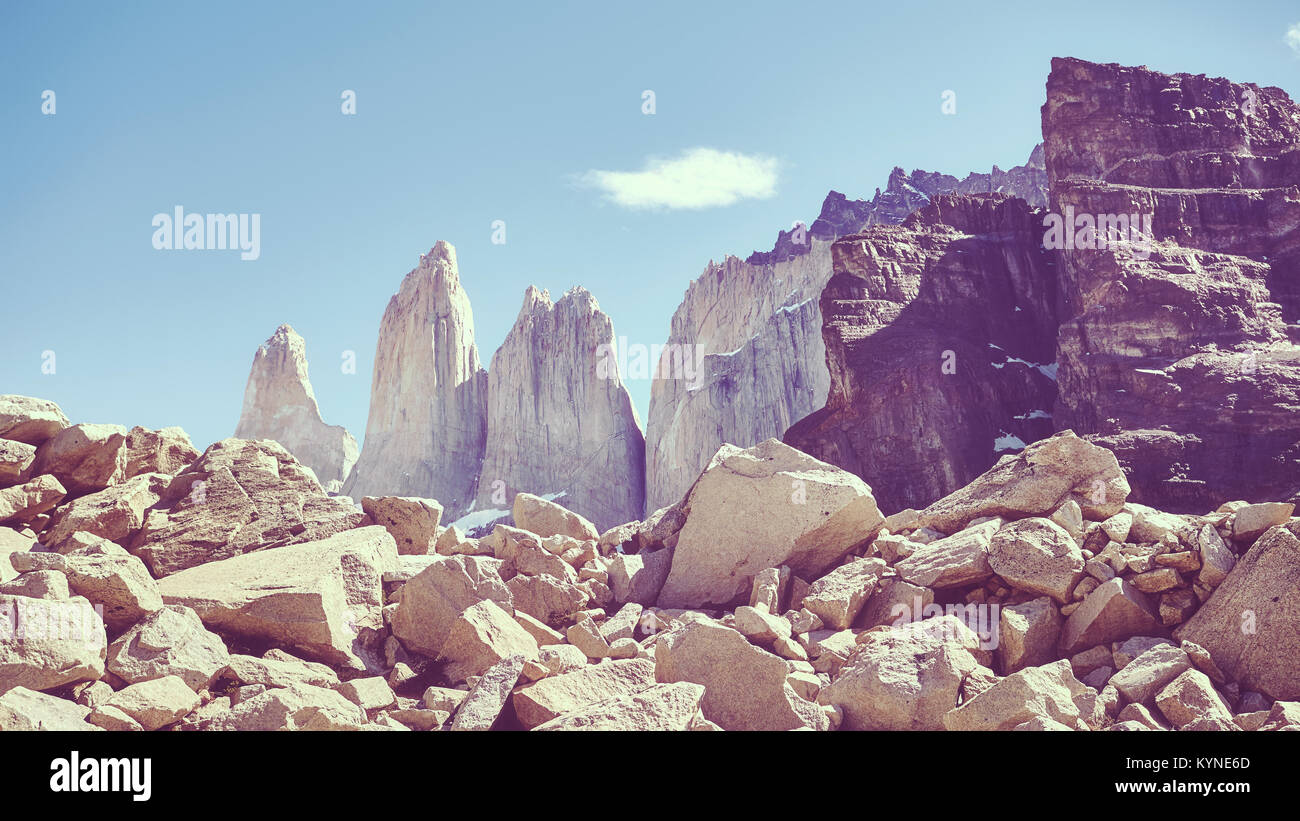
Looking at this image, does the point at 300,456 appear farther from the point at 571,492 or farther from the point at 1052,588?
the point at 1052,588

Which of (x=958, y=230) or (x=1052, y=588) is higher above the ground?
(x=958, y=230)

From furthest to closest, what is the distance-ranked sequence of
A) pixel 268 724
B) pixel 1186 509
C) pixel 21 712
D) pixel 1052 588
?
pixel 1186 509 < pixel 1052 588 < pixel 268 724 < pixel 21 712

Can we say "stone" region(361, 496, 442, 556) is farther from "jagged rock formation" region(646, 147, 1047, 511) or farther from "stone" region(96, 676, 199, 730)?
"jagged rock formation" region(646, 147, 1047, 511)

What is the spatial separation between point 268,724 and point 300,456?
99.9 meters

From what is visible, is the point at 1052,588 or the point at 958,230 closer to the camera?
the point at 1052,588

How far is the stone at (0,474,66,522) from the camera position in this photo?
35.8 feet

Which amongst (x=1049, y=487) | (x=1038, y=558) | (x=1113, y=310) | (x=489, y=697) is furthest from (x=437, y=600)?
(x=1113, y=310)

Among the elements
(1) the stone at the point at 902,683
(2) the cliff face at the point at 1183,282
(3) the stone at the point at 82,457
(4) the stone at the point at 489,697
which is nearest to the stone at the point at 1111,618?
(1) the stone at the point at 902,683

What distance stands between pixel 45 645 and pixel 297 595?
86.8 inches

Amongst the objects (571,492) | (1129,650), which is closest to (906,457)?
(571,492)

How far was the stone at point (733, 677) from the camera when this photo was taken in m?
7.12

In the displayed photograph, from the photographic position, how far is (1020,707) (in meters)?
6.47

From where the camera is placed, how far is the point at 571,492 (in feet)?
300

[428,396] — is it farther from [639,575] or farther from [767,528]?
[767,528]
